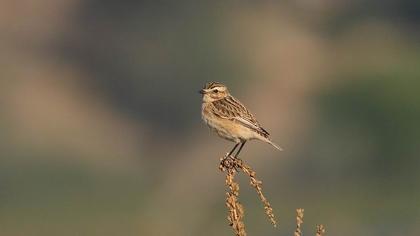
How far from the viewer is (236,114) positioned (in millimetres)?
10586

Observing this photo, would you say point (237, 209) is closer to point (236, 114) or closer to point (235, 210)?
point (235, 210)

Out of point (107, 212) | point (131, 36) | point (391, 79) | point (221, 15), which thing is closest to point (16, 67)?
point (131, 36)

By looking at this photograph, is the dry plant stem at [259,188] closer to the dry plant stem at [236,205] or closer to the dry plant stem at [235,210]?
the dry plant stem at [236,205]

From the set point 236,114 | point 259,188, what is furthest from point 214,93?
point 259,188

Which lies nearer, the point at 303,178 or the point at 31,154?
the point at 303,178

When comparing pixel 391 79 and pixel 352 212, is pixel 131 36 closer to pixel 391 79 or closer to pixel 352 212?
pixel 391 79

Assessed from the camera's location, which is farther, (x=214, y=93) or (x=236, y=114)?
(x=214, y=93)

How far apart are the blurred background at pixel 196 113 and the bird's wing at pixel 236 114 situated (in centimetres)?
1025

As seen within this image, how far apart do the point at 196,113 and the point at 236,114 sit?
23358 mm

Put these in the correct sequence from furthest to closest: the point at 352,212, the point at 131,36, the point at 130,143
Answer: the point at 131,36, the point at 130,143, the point at 352,212

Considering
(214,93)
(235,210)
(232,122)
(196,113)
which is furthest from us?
(196,113)

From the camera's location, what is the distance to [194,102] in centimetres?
3459

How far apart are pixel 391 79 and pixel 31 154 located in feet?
34.4

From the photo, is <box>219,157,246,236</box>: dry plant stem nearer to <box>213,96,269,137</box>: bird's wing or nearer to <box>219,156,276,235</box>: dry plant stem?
<box>219,156,276,235</box>: dry plant stem
